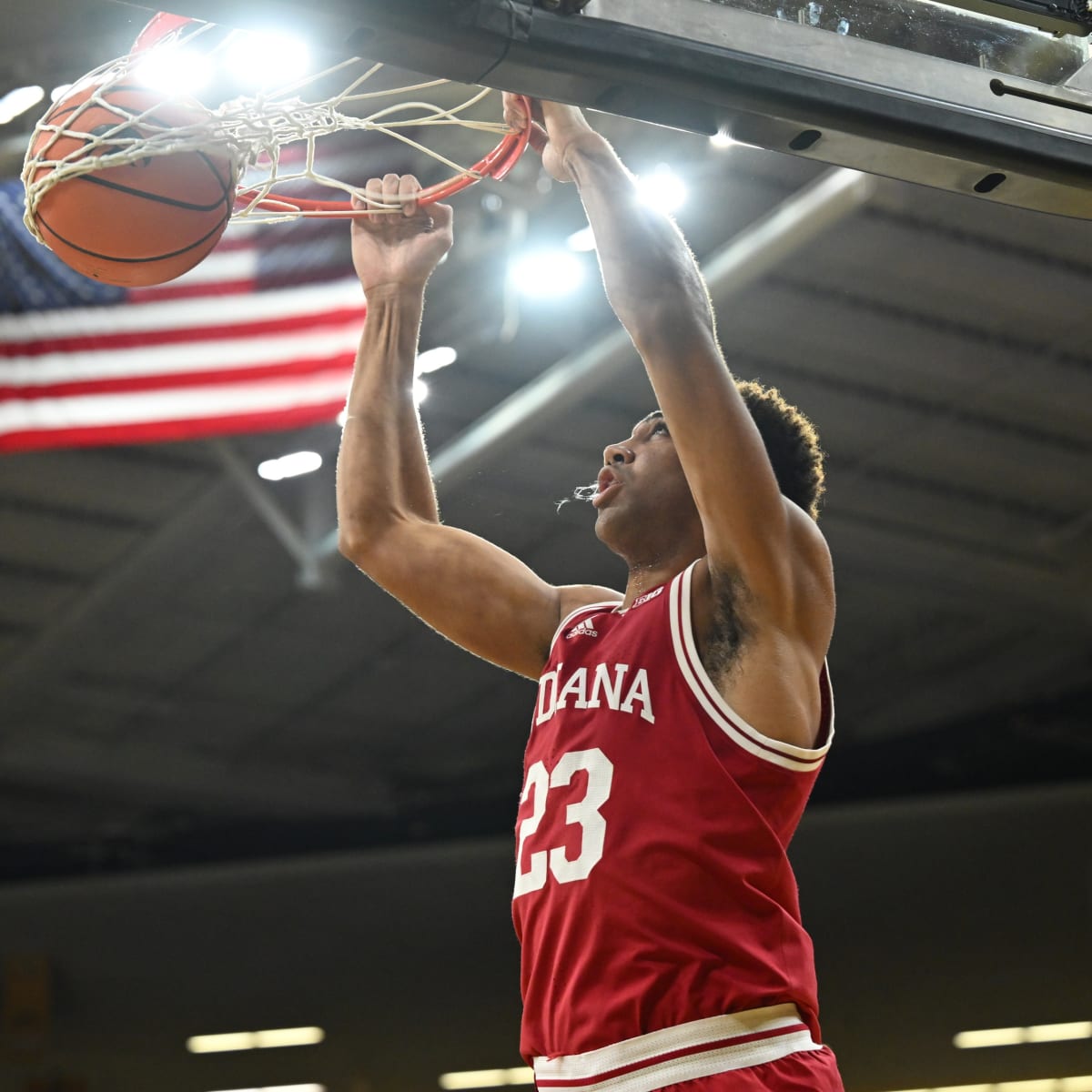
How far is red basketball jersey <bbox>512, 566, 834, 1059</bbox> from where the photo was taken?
2312mm

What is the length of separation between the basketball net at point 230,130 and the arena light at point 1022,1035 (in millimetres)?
8503

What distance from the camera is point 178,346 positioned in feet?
19.9

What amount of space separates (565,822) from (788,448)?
2.89 ft

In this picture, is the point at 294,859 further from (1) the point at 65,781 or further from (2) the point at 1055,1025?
(2) the point at 1055,1025

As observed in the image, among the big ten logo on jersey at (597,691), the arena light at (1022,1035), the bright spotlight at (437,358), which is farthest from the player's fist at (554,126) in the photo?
the arena light at (1022,1035)

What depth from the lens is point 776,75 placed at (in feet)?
7.27

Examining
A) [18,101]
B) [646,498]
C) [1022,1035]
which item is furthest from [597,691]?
[1022,1035]

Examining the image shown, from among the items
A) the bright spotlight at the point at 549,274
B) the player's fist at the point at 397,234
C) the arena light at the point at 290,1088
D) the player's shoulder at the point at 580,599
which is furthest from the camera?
the arena light at the point at 290,1088

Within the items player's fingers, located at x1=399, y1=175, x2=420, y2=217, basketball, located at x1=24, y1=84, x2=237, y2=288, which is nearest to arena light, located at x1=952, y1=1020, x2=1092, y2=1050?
player's fingers, located at x1=399, y1=175, x2=420, y2=217

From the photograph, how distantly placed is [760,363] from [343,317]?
298cm

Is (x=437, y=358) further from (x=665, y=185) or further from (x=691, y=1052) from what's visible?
(x=691, y=1052)

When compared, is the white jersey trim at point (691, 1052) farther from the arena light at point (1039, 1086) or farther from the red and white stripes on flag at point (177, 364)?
the arena light at point (1039, 1086)

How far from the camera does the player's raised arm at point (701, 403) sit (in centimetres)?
239

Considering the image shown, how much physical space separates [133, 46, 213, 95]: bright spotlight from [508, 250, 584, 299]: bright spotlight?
466 cm
